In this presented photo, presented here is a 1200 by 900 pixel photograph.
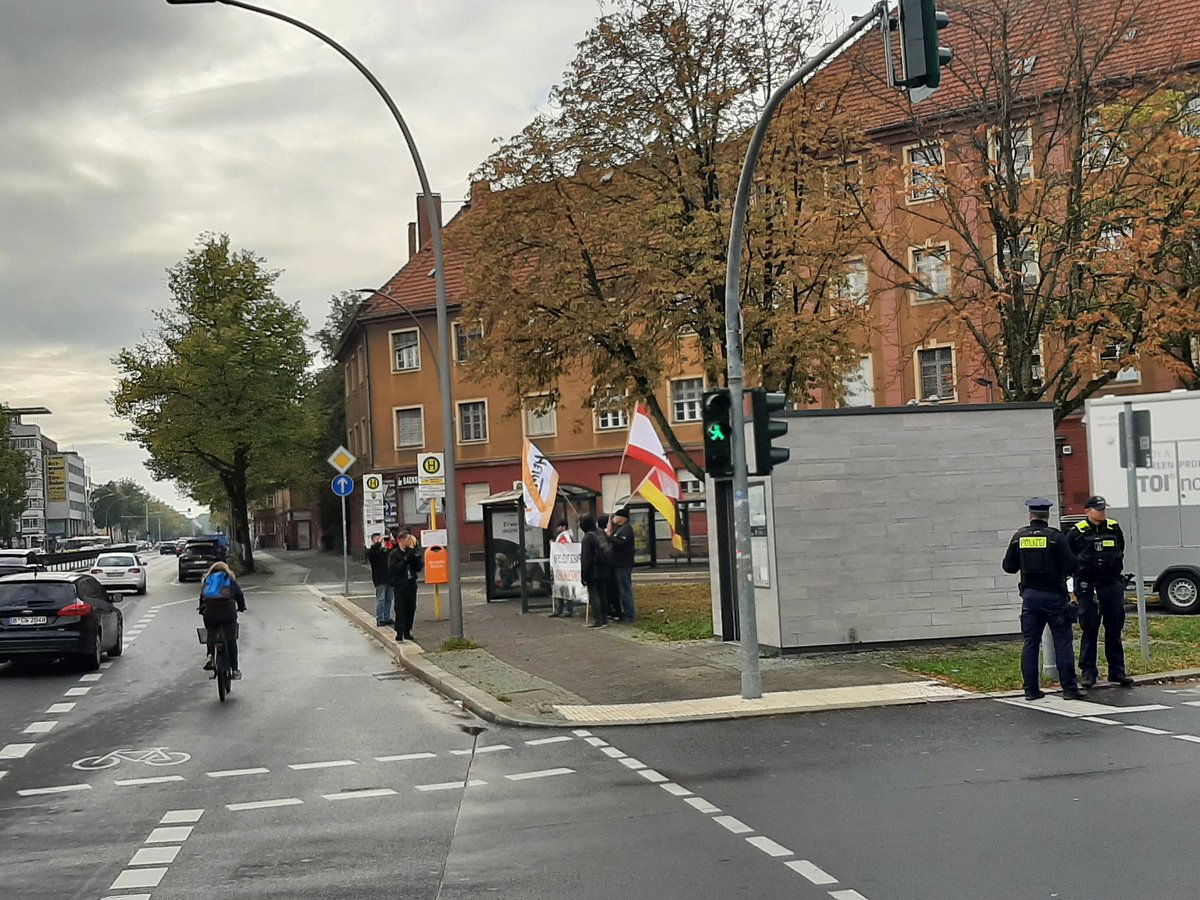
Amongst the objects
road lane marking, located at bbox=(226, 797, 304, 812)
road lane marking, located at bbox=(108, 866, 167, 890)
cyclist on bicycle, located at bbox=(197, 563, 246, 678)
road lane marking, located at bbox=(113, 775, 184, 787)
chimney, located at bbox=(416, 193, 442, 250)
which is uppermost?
chimney, located at bbox=(416, 193, 442, 250)

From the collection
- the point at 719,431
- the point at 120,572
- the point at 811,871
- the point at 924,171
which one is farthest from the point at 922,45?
the point at 120,572

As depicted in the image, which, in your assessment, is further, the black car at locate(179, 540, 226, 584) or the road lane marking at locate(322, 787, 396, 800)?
the black car at locate(179, 540, 226, 584)

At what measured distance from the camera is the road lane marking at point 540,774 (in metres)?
9.88

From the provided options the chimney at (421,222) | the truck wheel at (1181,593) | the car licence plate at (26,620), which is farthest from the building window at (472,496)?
the car licence plate at (26,620)

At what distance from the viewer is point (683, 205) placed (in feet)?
80.9

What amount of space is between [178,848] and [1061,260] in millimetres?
19393

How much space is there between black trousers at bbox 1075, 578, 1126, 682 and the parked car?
34.0m

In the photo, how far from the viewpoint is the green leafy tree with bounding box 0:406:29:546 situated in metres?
90.4

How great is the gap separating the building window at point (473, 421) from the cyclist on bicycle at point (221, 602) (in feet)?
135

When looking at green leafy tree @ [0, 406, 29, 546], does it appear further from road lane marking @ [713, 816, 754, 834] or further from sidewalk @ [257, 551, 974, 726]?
road lane marking @ [713, 816, 754, 834]

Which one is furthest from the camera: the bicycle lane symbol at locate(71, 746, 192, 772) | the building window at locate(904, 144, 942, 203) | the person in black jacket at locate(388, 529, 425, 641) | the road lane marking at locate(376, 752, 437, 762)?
the building window at locate(904, 144, 942, 203)

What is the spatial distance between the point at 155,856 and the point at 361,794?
6.57 ft

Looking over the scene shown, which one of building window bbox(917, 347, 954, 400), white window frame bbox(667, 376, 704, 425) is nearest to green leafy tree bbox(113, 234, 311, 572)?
white window frame bbox(667, 376, 704, 425)

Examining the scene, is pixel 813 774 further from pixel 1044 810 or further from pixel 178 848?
pixel 178 848
